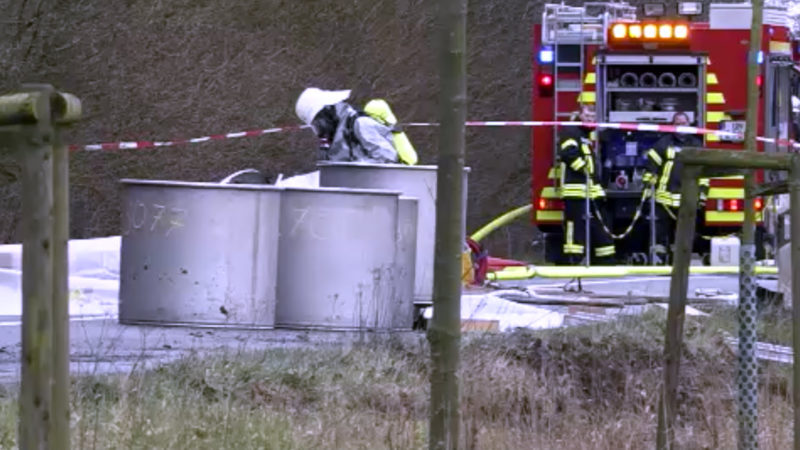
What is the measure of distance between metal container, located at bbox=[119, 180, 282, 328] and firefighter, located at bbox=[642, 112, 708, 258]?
7.82 meters

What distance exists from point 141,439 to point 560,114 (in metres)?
11.7

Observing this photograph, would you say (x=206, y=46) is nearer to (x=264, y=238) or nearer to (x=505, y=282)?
(x=505, y=282)

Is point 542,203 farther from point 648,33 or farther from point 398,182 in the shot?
point 398,182

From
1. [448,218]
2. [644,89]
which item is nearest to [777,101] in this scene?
[644,89]

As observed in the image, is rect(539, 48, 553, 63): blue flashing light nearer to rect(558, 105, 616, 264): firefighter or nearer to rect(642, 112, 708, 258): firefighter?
rect(558, 105, 616, 264): firefighter

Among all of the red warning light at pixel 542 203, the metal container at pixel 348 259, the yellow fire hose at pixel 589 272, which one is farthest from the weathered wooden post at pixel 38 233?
the red warning light at pixel 542 203

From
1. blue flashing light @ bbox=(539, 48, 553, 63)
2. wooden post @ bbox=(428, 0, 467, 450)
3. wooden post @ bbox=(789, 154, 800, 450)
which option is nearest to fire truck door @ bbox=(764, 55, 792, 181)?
blue flashing light @ bbox=(539, 48, 553, 63)

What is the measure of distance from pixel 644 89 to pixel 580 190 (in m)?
1.40

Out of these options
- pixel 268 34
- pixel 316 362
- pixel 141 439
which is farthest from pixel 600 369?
pixel 268 34

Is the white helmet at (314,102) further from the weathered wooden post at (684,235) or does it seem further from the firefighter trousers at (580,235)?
the weathered wooden post at (684,235)

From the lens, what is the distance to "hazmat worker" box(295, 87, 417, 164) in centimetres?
1015

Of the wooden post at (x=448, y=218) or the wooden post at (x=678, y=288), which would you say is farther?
the wooden post at (x=678, y=288)

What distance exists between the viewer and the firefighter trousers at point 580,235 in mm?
15453

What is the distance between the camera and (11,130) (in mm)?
2996
